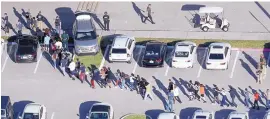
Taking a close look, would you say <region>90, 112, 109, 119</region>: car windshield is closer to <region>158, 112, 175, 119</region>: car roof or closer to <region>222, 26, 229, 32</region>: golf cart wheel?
<region>158, 112, 175, 119</region>: car roof

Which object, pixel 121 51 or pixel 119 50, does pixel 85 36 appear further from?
pixel 121 51

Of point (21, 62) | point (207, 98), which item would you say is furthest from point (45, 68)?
point (207, 98)

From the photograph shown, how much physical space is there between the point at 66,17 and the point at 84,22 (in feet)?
14.5

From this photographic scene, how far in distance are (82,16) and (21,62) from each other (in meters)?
5.98

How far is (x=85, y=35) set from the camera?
6944 centimetres

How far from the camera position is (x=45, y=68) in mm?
68750

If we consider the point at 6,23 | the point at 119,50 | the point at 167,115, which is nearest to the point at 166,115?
the point at 167,115

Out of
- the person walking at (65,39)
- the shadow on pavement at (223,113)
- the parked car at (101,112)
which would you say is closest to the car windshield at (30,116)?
the parked car at (101,112)

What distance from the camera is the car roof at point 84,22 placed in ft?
229

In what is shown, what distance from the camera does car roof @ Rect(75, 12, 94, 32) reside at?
69938 mm

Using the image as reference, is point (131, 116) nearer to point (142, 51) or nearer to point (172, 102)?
point (172, 102)

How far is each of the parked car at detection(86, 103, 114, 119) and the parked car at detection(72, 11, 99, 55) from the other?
7214 mm

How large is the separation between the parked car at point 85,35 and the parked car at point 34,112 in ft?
24.1

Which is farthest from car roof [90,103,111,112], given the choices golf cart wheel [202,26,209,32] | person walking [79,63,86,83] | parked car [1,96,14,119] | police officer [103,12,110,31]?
golf cart wheel [202,26,209,32]
